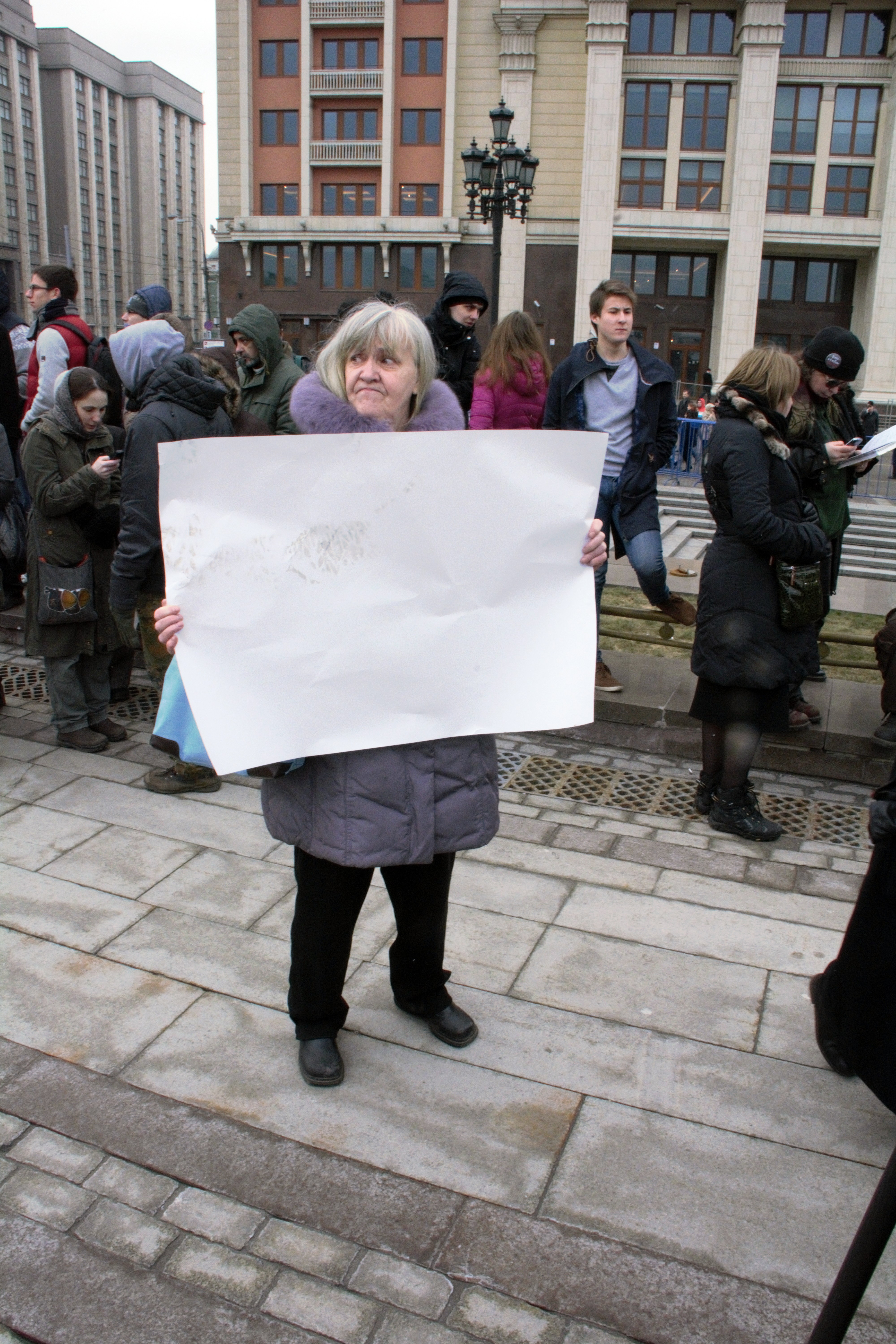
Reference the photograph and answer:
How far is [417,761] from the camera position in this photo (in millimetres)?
2354

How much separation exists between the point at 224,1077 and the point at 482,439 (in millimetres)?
1843

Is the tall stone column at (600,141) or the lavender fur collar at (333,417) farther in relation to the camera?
the tall stone column at (600,141)

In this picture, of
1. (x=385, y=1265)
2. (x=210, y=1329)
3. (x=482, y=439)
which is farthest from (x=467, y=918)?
(x=482, y=439)

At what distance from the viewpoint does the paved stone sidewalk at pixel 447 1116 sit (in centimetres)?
204

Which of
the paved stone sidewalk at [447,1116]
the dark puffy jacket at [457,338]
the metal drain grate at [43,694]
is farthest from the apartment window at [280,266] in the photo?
the paved stone sidewalk at [447,1116]

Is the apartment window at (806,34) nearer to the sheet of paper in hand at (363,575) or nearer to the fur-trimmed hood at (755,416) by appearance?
the fur-trimmed hood at (755,416)

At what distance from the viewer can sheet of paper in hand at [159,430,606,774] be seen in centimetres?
216

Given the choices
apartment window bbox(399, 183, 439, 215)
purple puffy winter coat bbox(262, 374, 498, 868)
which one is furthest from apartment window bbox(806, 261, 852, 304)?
purple puffy winter coat bbox(262, 374, 498, 868)

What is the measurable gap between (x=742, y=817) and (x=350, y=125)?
147 feet

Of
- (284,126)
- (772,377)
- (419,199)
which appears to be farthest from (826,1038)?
(284,126)

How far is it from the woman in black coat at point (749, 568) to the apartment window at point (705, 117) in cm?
3947

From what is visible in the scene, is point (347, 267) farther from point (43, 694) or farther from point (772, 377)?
point (772, 377)

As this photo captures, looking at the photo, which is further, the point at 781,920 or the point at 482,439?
the point at 781,920

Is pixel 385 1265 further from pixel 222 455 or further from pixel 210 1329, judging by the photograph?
pixel 222 455
